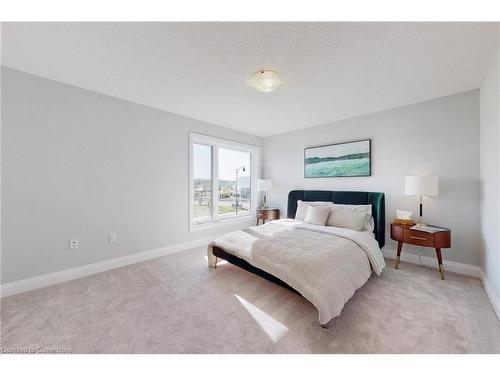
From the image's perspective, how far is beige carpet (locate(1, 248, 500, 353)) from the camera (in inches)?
56.2

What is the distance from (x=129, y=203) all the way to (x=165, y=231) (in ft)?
2.43

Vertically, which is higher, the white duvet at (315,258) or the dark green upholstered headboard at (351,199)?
the dark green upholstered headboard at (351,199)

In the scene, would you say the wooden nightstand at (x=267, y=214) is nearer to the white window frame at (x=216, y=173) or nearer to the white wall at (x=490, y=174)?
the white window frame at (x=216, y=173)

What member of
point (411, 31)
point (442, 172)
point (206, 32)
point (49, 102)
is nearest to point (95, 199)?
point (49, 102)

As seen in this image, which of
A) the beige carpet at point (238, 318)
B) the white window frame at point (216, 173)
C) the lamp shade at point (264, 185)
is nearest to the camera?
the beige carpet at point (238, 318)

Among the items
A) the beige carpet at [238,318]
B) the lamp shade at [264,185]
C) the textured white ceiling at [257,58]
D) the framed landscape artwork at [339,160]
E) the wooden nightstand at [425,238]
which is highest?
the textured white ceiling at [257,58]

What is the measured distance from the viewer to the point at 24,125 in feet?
7.09

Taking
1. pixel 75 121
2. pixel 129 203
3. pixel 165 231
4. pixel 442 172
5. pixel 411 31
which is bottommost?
pixel 165 231

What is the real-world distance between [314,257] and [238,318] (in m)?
0.87

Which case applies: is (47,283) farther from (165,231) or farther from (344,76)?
(344,76)

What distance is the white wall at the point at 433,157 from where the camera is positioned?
2.55m

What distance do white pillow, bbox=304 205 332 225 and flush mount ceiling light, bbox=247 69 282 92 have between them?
2.00m

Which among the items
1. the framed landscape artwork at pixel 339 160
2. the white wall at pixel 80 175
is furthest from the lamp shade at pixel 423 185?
the white wall at pixel 80 175

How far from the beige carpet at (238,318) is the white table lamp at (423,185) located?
106 cm
